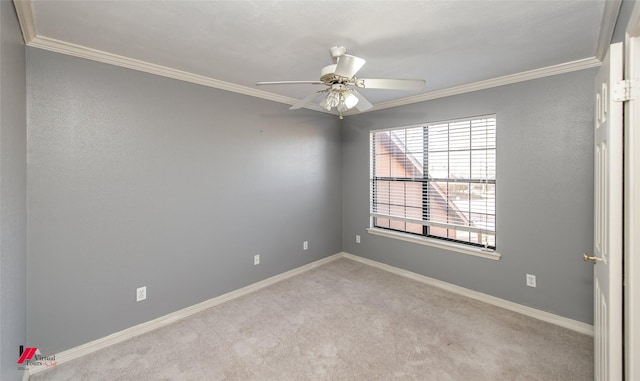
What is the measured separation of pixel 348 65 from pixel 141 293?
262 centimetres

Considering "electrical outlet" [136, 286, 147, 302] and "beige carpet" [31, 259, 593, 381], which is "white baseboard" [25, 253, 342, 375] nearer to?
"beige carpet" [31, 259, 593, 381]

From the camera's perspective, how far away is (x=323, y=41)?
2029 millimetres

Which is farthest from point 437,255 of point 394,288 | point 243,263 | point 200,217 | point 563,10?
point 200,217

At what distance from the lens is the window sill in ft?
9.98

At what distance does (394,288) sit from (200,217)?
2.40m

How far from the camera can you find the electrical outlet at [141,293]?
250cm

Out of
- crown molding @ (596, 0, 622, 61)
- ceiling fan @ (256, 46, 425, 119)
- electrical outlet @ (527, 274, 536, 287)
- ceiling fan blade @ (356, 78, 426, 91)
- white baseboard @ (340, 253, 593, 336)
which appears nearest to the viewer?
crown molding @ (596, 0, 622, 61)

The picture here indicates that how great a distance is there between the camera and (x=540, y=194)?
8.86ft

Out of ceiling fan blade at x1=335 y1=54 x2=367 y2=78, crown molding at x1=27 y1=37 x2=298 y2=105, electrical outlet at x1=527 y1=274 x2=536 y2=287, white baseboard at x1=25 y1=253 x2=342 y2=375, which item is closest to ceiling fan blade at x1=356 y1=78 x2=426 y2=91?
ceiling fan blade at x1=335 y1=54 x2=367 y2=78

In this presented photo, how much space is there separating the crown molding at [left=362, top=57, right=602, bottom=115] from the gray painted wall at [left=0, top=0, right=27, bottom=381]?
3.47 m

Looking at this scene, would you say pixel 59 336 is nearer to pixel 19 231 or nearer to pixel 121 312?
pixel 121 312

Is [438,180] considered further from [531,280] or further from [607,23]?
[607,23]

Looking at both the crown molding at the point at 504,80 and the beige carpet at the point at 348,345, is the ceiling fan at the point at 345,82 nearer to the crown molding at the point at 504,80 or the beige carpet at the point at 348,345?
the crown molding at the point at 504,80

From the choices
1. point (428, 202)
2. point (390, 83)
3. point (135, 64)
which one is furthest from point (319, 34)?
point (428, 202)
